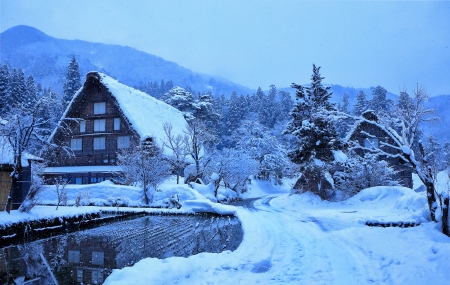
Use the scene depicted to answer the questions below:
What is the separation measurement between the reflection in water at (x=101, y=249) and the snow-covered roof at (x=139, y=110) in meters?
16.7

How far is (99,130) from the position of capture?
33.0 metres

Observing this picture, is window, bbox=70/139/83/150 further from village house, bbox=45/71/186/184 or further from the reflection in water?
the reflection in water

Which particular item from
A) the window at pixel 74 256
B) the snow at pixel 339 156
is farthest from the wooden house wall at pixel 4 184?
the snow at pixel 339 156

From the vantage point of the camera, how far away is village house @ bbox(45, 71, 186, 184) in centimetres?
3106

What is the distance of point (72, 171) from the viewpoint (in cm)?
3117

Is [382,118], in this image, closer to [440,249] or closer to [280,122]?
[440,249]

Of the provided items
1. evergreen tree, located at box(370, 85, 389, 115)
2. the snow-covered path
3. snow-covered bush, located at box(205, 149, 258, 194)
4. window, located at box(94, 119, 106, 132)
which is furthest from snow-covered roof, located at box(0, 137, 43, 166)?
evergreen tree, located at box(370, 85, 389, 115)

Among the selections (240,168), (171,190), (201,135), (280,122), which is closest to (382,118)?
(171,190)

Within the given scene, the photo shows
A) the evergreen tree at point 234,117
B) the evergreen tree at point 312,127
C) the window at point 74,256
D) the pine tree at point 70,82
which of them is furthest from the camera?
the evergreen tree at point 234,117

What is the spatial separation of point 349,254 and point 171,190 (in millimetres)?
16106

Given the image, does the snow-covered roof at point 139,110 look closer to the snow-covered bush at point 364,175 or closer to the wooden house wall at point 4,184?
the wooden house wall at point 4,184

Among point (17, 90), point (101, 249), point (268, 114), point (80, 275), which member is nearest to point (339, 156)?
point (101, 249)

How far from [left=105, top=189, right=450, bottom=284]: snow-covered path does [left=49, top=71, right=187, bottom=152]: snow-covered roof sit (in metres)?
22.1

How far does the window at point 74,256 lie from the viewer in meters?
8.65
